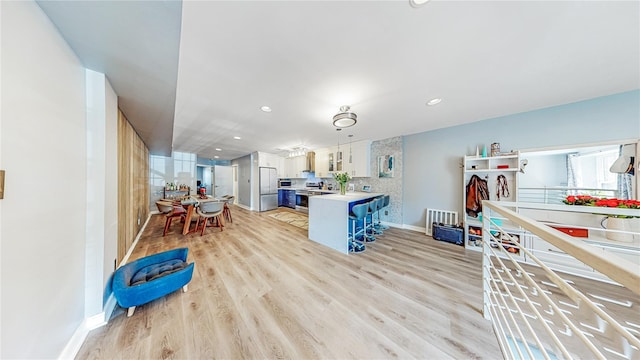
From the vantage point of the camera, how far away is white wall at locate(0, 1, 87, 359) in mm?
803

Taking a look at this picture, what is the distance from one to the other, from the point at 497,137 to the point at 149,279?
5.44 metres

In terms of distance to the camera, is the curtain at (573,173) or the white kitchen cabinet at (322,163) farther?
the white kitchen cabinet at (322,163)

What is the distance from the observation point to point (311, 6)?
1.13 meters

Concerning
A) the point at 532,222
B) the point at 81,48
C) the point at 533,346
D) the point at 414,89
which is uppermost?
the point at 414,89

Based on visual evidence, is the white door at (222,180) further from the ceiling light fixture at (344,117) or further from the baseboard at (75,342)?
A: the baseboard at (75,342)

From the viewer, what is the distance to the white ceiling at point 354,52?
1.14 meters

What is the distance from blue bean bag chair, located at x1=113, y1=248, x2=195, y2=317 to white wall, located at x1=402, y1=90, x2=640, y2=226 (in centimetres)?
427

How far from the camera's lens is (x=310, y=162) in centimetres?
601

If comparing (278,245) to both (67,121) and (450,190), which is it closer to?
(67,121)

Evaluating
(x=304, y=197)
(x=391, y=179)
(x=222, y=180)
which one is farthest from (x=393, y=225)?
(x=222, y=180)

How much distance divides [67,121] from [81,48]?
526mm

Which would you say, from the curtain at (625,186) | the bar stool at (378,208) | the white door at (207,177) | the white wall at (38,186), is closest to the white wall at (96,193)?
the white wall at (38,186)

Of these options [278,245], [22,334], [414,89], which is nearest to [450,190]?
[414,89]

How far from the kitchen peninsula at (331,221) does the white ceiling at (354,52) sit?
1.56 metres
